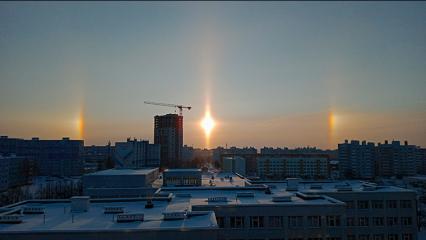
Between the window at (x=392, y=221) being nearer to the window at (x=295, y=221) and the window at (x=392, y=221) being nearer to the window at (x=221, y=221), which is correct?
the window at (x=295, y=221)

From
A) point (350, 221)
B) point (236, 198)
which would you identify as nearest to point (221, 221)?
point (236, 198)

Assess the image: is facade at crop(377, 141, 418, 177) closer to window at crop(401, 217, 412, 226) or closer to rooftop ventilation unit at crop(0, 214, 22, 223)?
window at crop(401, 217, 412, 226)

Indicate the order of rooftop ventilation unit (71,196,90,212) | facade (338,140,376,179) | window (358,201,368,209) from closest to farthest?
rooftop ventilation unit (71,196,90,212) → window (358,201,368,209) → facade (338,140,376,179)

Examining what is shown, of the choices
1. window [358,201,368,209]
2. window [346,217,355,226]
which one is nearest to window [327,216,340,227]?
A: window [346,217,355,226]

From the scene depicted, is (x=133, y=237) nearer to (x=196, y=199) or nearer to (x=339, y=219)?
(x=196, y=199)

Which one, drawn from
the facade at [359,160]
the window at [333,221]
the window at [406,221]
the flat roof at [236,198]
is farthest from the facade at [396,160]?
the window at [333,221]

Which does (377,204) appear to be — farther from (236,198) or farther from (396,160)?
(396,160)
